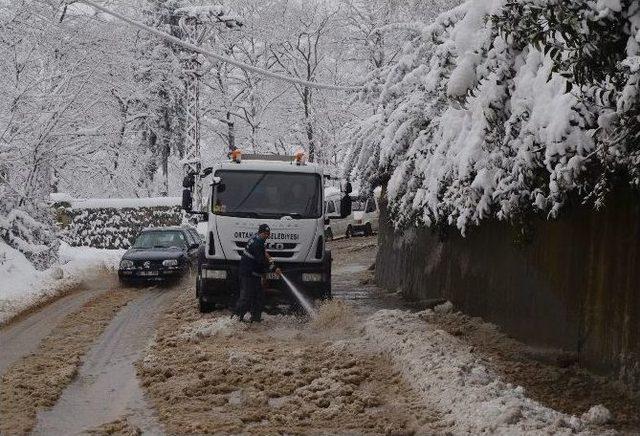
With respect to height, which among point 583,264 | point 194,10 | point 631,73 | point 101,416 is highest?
point 194,10

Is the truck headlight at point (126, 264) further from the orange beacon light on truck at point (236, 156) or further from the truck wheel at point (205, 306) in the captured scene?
the orange beacon light on truck at point (236, 156)

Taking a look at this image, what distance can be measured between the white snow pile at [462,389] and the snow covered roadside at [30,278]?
770cm

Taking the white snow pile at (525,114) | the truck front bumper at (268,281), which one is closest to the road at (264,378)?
the truck front bumper at (268,281)

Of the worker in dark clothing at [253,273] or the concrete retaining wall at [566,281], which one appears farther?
the worker in dark clothing at [253,273]

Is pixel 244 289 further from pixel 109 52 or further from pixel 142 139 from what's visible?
→ pixel 142 139

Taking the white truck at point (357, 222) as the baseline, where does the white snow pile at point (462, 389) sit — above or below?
below

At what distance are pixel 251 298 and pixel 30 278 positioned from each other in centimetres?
859

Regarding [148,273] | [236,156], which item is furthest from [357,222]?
[236,156]

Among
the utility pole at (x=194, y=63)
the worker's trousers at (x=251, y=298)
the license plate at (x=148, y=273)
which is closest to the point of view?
the worker's trousers at (x=251, y=298)

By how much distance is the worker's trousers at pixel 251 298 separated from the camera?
1282cm

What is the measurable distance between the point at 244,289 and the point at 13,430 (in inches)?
250

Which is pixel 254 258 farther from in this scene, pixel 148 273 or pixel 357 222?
pixel 357 222

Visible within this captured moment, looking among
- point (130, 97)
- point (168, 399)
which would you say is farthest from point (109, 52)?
point (168, 399)

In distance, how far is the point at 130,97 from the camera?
1460 inches
